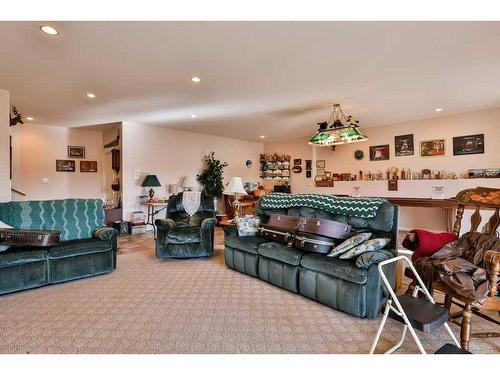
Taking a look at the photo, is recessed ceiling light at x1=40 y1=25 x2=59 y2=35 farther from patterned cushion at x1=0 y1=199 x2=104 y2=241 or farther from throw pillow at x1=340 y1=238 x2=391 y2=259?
throw pillow at x1=340 y1=238 x2=391 y2=259

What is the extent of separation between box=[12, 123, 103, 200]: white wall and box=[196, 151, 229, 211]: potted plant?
269 centimetres

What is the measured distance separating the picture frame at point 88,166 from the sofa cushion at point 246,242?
5.07 metres

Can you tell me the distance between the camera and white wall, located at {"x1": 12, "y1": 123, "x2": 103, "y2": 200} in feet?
19.2

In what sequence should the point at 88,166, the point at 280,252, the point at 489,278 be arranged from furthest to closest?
the point at 88,166 < the point at 280,252 < the point at 489,278

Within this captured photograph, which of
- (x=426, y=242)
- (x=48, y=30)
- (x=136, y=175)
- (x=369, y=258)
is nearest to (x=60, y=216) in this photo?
(x=48, y=30)

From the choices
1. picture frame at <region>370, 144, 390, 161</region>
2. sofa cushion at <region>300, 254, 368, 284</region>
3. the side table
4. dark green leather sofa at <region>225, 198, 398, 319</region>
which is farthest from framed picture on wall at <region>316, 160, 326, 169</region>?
sofa cushion at <region>300, 254, 368, 284</region>

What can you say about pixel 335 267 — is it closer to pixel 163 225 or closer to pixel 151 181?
pixel 163 225

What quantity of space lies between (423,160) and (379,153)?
948 mm

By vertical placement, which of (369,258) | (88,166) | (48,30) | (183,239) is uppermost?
(48,30)

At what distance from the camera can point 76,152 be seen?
652 centimetres

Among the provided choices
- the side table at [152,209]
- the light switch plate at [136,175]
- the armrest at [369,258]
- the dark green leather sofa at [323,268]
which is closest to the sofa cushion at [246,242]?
the dark green leather sofa at [323,268]

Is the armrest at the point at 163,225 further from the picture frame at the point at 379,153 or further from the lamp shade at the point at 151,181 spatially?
the picture frame at the point at 379,153

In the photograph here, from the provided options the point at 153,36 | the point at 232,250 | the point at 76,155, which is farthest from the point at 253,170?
the point at 153,36
